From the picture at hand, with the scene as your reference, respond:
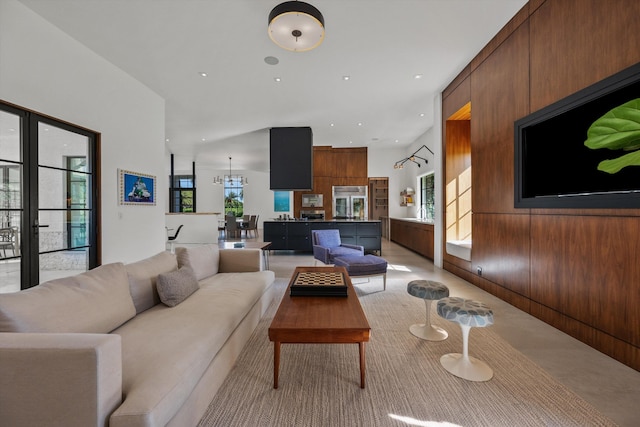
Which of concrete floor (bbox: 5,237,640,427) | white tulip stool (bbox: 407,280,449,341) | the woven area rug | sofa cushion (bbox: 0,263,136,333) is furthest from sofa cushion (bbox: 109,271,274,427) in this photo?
concrete floor (bbox: 5,237,640,427)

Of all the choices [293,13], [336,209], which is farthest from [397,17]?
[336,209]

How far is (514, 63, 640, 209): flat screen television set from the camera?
207 cm

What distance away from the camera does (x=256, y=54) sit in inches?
156

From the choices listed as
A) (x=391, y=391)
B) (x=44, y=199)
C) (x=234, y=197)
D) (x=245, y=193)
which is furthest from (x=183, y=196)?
(x=391, y=391)

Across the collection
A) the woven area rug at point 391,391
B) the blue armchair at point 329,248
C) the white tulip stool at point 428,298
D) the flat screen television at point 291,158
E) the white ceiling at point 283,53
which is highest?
the white ceiling at point 283,53

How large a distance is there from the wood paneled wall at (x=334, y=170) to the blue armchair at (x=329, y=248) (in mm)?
4252

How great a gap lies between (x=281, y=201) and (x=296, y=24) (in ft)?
40.3

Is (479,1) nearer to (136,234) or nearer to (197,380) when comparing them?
(197,380)

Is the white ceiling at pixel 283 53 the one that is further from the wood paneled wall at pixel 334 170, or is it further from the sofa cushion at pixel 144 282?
the sofa cushion at pixel 144 282

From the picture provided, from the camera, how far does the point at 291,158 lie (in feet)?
23.7

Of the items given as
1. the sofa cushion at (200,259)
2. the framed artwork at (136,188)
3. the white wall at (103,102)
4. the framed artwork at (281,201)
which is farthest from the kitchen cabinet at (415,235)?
the framed artwork at (281,201)


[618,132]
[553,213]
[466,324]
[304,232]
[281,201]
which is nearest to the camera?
[618,132]

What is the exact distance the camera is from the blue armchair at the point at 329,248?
4598mm

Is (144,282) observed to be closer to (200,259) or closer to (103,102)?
(200,259)
